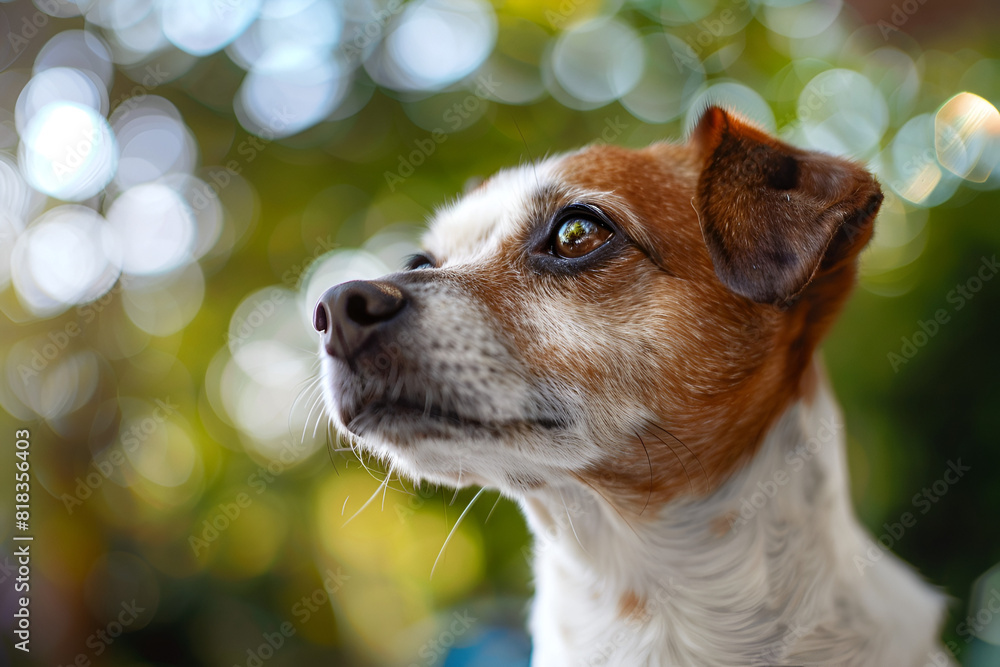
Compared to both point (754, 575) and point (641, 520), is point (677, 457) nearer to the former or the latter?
point (641, 520)

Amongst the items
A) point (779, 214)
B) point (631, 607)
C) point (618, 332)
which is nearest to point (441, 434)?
point (618, 332)

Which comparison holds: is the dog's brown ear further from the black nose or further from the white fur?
the black nose

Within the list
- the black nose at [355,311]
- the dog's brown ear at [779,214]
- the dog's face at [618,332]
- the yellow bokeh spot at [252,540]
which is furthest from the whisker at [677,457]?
the yellow bokeh spot at [252,540]

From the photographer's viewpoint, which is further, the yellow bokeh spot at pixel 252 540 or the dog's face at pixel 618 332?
the yellow bokeh spot at pixel 252 540

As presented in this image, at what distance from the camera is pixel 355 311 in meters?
0.94

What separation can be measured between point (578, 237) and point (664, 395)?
330mm

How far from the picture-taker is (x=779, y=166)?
1.07 meters

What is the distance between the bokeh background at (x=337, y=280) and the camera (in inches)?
66.6

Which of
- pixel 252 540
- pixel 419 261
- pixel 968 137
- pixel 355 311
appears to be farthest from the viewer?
pixel 252 540

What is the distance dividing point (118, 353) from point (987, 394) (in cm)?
273

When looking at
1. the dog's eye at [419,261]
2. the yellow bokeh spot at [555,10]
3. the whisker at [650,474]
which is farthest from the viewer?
the yellow bokeh spot at [555,10]

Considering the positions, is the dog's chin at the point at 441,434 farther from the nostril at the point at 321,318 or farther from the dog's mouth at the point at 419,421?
the nostril at the point at 321,318

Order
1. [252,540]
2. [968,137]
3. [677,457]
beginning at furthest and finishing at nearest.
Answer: [252,540] < [968,137] < [677,457]

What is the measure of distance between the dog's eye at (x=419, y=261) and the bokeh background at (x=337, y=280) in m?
0.24
